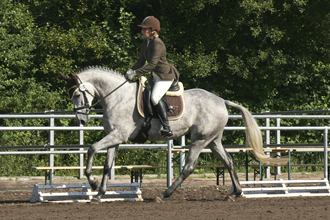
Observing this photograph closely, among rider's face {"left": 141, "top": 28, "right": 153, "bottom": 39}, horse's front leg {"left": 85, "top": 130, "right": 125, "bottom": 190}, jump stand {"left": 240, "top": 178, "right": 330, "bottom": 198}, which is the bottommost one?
jump stand {"left": 240, "top": 178, "right": 330, "bottom": 198}

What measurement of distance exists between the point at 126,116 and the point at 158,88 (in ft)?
1.98

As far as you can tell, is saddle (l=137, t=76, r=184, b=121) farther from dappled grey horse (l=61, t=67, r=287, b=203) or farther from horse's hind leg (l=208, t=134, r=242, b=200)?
horse's hind leg (l=208, t=134, r=242, b=200)

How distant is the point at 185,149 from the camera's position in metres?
9.83

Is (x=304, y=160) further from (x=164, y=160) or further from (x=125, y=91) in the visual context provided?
(x=125, y=91)

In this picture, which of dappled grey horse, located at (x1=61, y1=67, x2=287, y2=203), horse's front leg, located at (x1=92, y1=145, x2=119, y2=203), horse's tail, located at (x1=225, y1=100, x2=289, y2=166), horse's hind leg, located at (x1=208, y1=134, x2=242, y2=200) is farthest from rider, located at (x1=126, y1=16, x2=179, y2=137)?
horse's tail, located at (x1=225, y1=100, x2=289, y2=166)

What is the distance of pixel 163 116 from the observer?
760 cm

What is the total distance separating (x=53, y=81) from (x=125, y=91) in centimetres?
937

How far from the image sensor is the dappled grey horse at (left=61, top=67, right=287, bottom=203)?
7.52m

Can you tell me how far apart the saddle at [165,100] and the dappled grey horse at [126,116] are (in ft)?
0.25

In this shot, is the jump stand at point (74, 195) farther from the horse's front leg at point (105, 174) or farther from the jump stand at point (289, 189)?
the jump stand at point (289, 189)

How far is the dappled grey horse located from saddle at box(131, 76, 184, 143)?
7cm

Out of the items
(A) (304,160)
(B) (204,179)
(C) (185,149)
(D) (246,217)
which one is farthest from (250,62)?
(D) (246,217)

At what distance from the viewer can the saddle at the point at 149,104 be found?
7.65m

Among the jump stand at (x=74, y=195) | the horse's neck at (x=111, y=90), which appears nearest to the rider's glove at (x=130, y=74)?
the horse's neck at (x=111, y=90)
